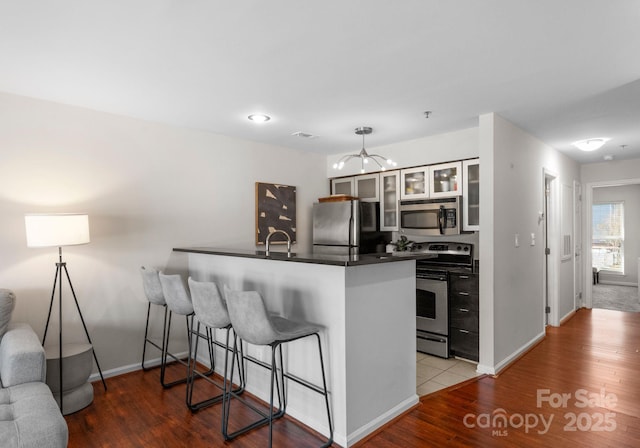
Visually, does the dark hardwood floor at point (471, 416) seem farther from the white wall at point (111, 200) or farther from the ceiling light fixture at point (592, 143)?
the ceiling light fixture at point (592, 143)

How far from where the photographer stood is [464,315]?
12.6ft

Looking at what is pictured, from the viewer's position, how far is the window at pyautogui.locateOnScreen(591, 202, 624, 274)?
27.9 ft

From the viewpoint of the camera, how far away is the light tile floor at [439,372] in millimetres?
3262

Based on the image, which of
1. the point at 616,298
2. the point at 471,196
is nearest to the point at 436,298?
the point at 471,196

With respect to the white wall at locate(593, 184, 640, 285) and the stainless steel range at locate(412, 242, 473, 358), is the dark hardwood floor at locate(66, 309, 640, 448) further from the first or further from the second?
the white wall at locate(593, 184, 640, 285)

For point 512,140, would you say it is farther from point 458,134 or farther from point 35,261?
point 35,261

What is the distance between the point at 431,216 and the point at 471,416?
2.21 meters

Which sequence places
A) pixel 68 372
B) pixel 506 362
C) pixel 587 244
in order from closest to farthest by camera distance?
1. pixel 68 372
2. pixel 506 362
3. pixel 587 244

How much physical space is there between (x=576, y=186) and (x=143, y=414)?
6.50m

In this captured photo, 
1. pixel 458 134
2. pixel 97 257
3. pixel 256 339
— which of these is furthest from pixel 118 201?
pixel 458 134

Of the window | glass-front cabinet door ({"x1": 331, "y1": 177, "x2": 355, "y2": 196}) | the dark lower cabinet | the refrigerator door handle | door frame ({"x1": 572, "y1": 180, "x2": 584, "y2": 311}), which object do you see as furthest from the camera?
the window

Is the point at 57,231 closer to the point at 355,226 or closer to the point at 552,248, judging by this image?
the point at 355,226

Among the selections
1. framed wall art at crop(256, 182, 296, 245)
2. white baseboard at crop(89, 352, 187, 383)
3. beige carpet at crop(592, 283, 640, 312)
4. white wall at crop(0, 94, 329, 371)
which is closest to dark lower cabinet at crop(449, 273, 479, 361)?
framed wall art at crop(256, 182, 296, 245)

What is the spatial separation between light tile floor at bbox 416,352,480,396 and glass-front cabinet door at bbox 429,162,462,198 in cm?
175
